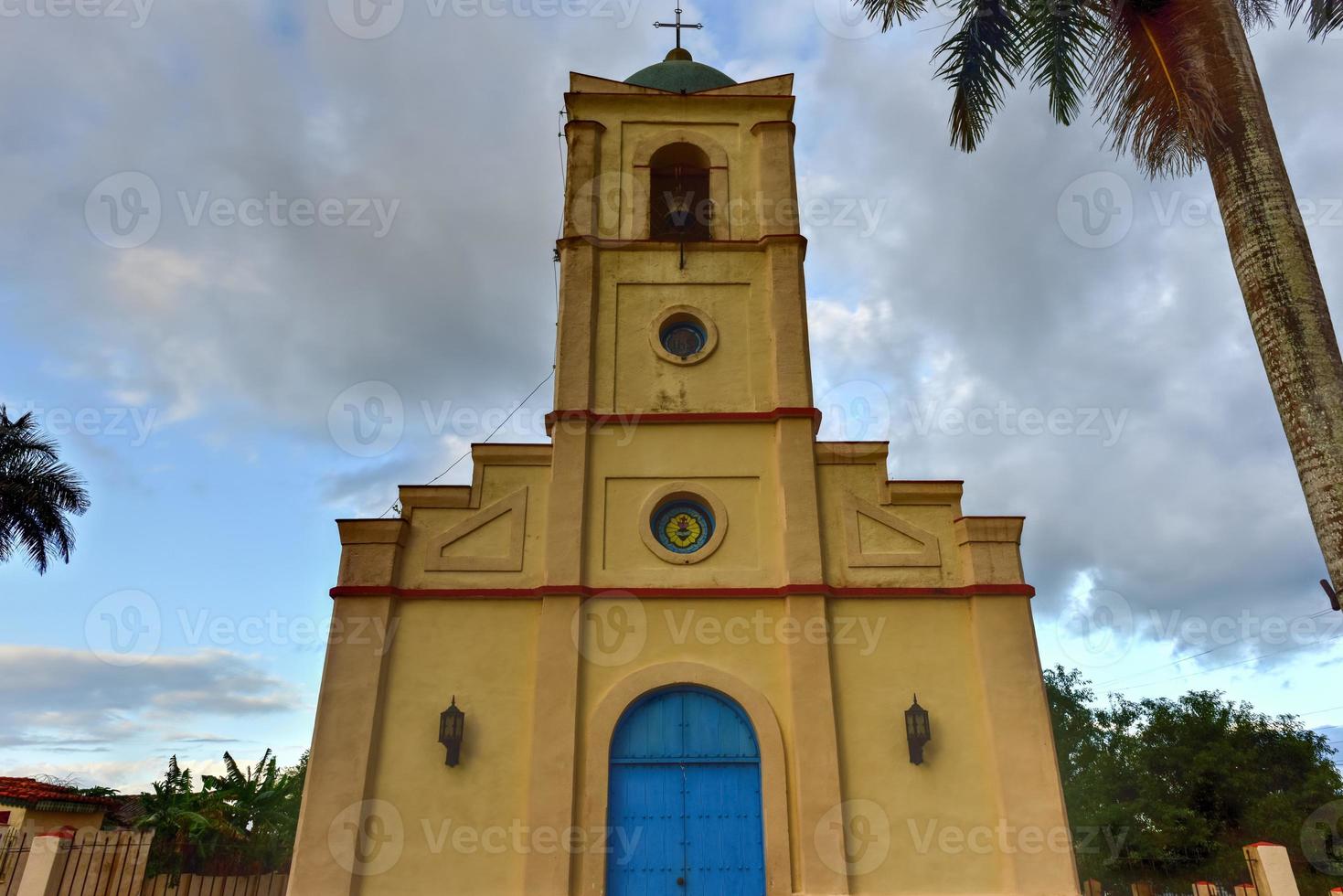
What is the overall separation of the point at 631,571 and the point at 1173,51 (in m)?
8.42

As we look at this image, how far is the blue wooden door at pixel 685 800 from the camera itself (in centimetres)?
958

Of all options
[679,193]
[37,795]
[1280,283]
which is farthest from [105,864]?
[1280,283]

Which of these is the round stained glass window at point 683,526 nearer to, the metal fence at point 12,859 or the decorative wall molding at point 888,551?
the decorative wall molding at point 888,551

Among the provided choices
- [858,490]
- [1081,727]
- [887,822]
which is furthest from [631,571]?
[1081,727]

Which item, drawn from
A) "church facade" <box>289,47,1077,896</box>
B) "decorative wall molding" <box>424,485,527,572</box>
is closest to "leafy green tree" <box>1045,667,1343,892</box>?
"church facade" <box>289,47,1077,896</box>

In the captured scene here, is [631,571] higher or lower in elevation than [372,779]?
higher

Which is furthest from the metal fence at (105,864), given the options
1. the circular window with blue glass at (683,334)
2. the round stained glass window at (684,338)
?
the round stained glass window at (684,338)

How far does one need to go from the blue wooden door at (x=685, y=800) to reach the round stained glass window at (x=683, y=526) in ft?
6.25

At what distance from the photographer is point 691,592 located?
1086 cm

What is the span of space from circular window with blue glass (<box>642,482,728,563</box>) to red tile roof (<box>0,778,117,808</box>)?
535 inches

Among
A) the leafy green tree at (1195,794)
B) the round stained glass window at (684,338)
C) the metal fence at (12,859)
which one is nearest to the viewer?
the metal fence at (12,859)

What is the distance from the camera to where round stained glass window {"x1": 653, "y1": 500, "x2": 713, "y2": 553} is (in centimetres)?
1138

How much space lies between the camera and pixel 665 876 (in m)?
9.57

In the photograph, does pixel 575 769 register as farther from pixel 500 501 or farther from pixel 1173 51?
pixel 1173 51
